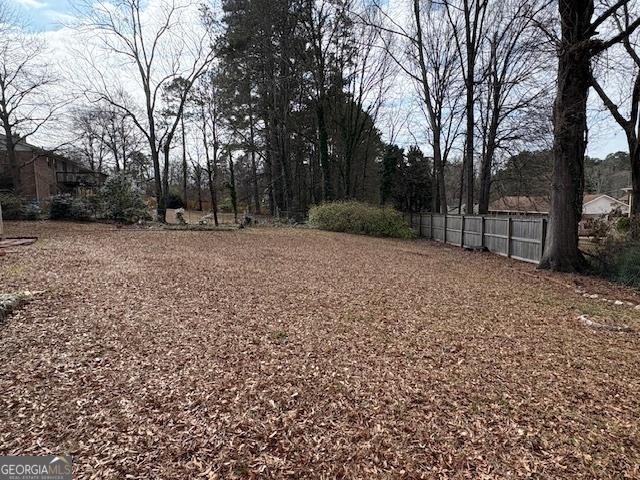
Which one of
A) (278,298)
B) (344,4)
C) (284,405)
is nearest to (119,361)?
(284,405)

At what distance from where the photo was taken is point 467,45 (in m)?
14.3

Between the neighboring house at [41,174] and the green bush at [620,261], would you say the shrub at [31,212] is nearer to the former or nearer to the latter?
the neighboring house at [41,174]

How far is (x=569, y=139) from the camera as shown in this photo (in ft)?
24.4

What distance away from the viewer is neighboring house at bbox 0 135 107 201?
20609 mm

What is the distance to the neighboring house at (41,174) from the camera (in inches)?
811

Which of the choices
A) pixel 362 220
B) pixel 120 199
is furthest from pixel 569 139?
pixel 120 199

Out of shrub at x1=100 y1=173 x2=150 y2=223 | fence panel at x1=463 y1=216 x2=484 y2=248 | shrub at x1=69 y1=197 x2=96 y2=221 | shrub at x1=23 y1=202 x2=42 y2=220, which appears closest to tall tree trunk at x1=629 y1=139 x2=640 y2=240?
fence panel at x1=463 y1=216 x2=484 y2=248

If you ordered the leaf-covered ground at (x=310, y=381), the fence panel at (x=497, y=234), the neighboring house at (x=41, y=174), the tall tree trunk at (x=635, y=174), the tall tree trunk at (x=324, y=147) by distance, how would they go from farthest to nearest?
the neighboring house at (x=41, y=174), the tall tree trunk at (x=324, y=147), the fence panel at (x=497, y=234), the tall tree trunk at (x=635, y=174), the leaf-covered ground at (x=310, y=381)

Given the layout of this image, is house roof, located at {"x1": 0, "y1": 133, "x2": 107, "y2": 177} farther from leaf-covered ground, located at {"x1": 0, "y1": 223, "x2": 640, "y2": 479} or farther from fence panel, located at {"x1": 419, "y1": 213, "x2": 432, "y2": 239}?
leaf-covered ground, located at {"x1": 0, "y1": 223, "x2": 640, "y2": 479}

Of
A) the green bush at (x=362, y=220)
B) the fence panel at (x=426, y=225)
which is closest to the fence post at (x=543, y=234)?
the green bush at (x=362, y=220)

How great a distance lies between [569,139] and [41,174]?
98.5ft

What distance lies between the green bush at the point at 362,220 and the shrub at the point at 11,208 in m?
11.4

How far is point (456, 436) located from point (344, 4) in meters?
19.4

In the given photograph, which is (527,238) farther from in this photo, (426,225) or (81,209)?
(81,209)
